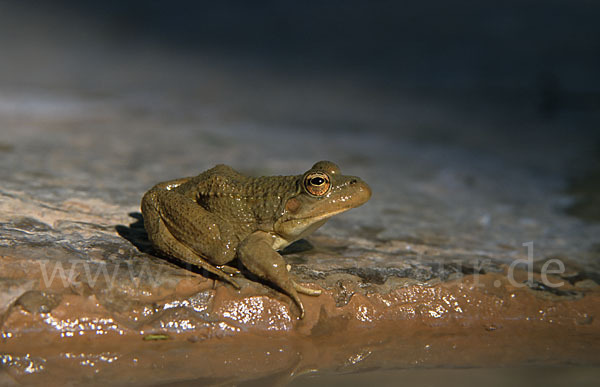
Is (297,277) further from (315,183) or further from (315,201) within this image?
(315,183)

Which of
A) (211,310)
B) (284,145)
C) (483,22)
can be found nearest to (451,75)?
(483,22)

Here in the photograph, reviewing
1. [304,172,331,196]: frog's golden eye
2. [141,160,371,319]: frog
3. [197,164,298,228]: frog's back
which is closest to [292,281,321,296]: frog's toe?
[141,160,371,319]: frog

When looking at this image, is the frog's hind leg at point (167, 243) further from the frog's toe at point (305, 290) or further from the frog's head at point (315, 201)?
the frog's head at point (315, 201)

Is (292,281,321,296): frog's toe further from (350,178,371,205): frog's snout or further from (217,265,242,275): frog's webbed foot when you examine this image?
(350,178,371,205): frog's snout

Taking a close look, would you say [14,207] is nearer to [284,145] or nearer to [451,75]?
[284,145]

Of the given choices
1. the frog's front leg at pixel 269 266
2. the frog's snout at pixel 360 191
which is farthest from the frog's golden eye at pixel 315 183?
the frog's front leg at pixel 269 266

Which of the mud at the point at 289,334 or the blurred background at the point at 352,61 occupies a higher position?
the blurred background at the point at 352,61
